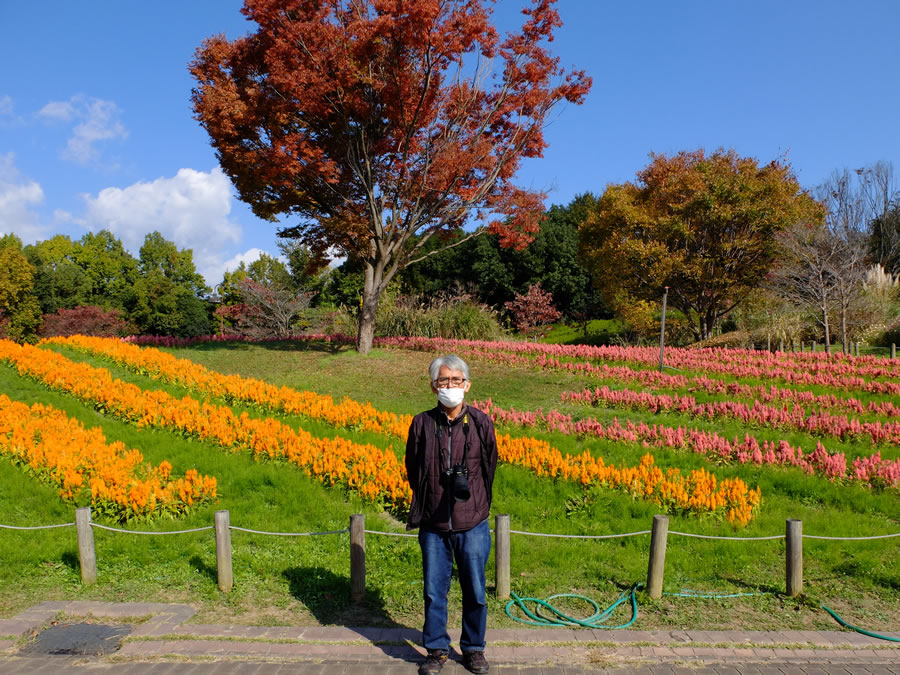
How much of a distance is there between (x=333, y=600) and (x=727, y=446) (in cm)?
591

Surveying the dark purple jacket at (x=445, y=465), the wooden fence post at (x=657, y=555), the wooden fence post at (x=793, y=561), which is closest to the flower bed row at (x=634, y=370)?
the wooden fence post at (x=793, y=561)

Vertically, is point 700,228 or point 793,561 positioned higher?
point 700,228

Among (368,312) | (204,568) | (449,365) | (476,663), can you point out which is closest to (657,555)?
(476,663)

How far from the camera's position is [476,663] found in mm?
4141

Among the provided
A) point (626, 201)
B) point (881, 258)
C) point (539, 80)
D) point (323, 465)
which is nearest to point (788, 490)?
point (323, 465)

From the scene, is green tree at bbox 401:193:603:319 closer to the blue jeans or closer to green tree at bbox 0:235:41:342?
green tree at bbox 0:235:41:342

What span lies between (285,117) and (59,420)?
9807mm

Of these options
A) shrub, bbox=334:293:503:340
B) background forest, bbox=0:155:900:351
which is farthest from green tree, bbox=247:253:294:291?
shrub, bbox=334:293:503:340

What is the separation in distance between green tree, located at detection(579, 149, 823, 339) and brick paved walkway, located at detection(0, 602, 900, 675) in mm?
19632

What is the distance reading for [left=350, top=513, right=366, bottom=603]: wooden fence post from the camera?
5.29m

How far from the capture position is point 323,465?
816 centimetres

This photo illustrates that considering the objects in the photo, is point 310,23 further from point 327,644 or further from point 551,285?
point 551,285

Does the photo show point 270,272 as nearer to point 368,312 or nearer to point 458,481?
point 368,312

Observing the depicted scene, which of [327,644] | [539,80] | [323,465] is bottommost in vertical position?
[327,644]
